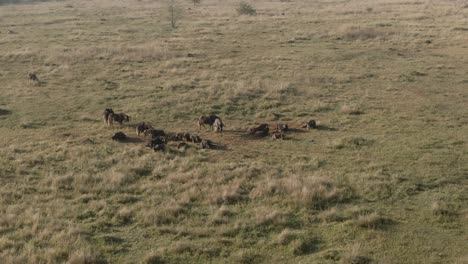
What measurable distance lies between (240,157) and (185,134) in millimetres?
2944

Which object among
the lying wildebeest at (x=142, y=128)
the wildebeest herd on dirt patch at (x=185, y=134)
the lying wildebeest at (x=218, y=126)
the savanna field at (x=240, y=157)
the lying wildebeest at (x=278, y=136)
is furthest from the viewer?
the lying wildebeest at (x=218, y=126)

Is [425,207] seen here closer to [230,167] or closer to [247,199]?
[247,199]

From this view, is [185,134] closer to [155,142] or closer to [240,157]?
[155,142]

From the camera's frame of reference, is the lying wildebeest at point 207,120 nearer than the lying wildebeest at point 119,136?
No

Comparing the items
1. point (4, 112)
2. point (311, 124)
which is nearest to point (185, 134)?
point (311, 124)

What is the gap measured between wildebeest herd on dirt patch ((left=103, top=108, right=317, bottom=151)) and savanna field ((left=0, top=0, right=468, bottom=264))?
0.32m

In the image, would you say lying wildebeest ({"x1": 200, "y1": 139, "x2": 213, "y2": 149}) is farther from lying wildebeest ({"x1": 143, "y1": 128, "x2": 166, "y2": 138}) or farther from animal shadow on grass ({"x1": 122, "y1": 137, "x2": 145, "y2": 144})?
animal shadow on grass ({"x1": 122, "y1": 137, "x2": 145, "y2": 144})

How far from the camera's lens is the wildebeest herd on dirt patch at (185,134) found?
17938 mm

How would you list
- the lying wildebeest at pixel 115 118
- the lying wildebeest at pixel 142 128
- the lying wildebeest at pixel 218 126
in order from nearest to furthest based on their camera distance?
the lying wildebeest at pixel 142 128
the lying wildebeest at pixel 218 126
the lying wildebeest at pixel 115 118

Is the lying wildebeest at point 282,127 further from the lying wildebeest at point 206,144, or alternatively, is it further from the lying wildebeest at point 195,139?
the lying wildebeest at point 195,139

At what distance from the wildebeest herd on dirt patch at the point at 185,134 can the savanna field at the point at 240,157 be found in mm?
317

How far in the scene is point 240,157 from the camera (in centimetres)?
1680

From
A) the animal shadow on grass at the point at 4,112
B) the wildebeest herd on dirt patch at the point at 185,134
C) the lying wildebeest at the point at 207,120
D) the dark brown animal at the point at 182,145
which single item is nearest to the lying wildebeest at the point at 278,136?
the wildebeest herd on dirt patch at the point at 185,134

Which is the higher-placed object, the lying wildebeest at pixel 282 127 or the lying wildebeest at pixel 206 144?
the lying wildebeest at pixel 282 127
